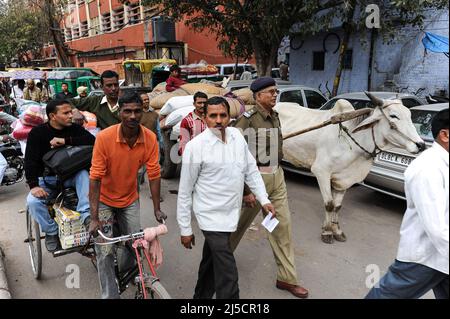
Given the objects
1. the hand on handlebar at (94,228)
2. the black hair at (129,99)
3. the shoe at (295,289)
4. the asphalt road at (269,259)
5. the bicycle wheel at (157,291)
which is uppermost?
the black hair at (129,99)

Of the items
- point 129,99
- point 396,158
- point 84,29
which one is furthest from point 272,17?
point 84,29

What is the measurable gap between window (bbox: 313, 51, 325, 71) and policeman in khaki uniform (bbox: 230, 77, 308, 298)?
1134 centimetres

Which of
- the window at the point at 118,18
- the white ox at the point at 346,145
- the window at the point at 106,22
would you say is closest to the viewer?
the white ox at the point at 346,145

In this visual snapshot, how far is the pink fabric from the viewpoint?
258cm

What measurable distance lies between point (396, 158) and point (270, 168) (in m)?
2.50

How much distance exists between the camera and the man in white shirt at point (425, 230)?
6.04 ft

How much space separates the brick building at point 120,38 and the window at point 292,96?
30.9ft

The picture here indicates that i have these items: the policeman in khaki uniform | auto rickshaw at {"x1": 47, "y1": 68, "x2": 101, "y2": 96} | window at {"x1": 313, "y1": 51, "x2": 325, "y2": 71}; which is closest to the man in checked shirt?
the policeman in khaki uniform

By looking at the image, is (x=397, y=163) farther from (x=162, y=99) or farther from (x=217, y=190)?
(x=162, y=99)

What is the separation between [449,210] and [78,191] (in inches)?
105

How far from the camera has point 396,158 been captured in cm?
502

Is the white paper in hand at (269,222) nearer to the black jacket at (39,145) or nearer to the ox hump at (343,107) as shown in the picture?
the black jacket at (39,145)

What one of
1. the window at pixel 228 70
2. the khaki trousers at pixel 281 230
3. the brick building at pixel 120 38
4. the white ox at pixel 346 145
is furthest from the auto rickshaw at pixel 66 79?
the khaki trousers at pixel 281 230

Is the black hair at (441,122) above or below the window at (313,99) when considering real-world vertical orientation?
above
